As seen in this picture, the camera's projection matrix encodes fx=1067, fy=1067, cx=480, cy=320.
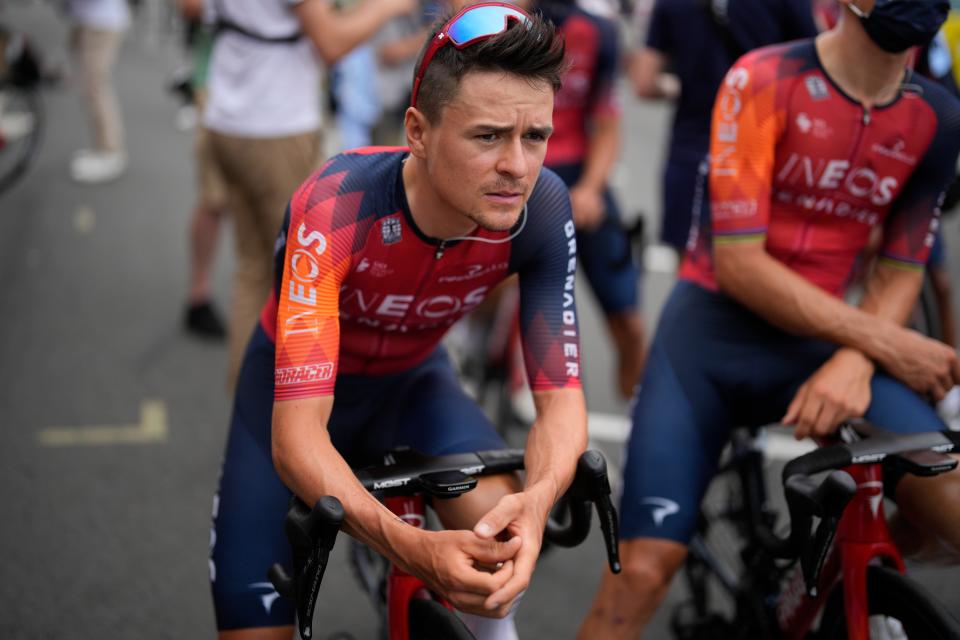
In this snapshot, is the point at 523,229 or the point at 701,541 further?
the point at 701,541

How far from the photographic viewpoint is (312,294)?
2.41 meters

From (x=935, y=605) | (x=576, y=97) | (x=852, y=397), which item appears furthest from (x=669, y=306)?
(x=576, y=97)

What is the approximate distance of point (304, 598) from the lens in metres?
2.19

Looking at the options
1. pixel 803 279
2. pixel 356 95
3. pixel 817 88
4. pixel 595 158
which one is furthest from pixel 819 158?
pixel 356 95

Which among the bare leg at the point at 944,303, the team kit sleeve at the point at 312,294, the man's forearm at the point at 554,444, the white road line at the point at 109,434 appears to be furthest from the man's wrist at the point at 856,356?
the white road line at the point at 109,434

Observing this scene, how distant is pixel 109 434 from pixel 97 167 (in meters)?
4.60

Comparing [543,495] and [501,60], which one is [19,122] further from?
[543,495]

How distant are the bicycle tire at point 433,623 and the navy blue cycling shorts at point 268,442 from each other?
1.24 ft

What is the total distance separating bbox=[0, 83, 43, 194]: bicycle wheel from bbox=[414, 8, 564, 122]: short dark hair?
22.9 ft

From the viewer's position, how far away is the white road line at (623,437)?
17.2ft

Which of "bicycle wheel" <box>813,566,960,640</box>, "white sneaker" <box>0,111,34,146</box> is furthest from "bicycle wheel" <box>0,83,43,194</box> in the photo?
"bicycle wheel" <box>813,566,960,640</box>

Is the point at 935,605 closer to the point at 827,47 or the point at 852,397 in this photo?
the point at 852,397

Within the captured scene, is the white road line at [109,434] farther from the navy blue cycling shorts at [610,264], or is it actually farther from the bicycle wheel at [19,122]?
the bicycle wheel at [19,122]

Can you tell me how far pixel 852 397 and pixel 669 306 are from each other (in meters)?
0.71
